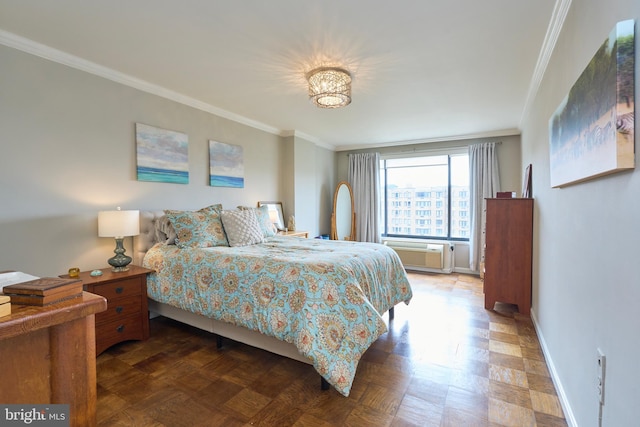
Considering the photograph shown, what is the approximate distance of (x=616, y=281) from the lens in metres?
1.06

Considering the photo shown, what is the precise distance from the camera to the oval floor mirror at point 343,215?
563cm

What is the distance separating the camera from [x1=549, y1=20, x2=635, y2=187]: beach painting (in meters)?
0.94

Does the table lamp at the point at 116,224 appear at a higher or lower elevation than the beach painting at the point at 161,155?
lower

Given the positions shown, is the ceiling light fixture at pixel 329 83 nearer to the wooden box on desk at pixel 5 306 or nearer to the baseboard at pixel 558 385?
the wooden box on desk at pixel 5 306

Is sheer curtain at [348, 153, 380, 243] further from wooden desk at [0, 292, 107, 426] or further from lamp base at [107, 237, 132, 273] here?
wooden desk at [0, 292, 107, 426]

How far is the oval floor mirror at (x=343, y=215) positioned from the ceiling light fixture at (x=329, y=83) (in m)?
3.12

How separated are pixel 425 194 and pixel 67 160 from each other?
17.0 feet

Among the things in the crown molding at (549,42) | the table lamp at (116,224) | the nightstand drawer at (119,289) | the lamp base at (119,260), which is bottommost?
the nightstand drawer at (119,289)

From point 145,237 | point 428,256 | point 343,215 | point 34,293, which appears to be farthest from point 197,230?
point 428,256

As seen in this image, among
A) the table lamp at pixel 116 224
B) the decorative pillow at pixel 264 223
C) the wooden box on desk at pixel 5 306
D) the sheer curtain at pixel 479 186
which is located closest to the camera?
the wooden box on desk at pixel 5 306

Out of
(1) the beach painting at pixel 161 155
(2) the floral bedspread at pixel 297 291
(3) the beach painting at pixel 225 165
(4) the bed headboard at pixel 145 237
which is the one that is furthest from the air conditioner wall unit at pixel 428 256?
(4) the bed headboard at pixel 145 237

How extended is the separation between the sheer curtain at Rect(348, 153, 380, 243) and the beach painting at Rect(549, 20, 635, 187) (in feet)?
13.8

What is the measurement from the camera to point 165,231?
291 centimetres

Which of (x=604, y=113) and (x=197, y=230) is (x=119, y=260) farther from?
(x=604, y=113)
